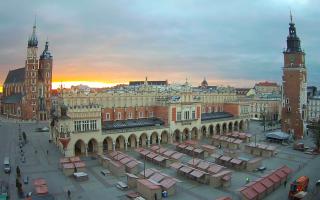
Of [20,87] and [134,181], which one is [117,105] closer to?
[134,181]

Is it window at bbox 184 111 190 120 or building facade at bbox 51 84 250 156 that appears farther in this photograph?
window at bbox 184 111 190 120

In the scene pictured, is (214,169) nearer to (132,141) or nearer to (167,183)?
(167,183)

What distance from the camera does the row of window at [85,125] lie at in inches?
2087

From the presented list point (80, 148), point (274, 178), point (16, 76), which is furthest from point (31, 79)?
point (274, 178)

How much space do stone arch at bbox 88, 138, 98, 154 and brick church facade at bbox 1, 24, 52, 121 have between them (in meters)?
48.5

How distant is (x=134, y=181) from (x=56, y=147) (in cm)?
2690

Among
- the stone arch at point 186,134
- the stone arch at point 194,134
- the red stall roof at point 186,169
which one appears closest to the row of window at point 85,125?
the red stall roof at point 186,169

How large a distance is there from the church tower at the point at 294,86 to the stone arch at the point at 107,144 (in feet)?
134

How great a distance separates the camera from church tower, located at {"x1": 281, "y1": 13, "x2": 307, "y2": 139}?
72688mm

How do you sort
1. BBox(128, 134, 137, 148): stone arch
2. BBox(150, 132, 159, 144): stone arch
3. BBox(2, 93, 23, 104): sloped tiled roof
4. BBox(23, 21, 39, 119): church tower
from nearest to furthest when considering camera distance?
1. BBox(128, 134, 137, 148): stone arch
2. BBox(150, 132, 159, 144): stone arch
3. BBox(23, 21, 39, 119): church tower
4. BBox(2, 93, 23, 104): sloped tiled roof

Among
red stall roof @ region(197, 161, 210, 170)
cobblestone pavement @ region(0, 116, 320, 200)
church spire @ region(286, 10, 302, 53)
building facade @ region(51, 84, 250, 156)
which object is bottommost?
cobblestone pavement @ region(0, 116, 320, 200)

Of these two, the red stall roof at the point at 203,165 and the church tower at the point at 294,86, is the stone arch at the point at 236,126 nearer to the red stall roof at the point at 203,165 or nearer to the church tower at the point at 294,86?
the church tower at the point at 294,86

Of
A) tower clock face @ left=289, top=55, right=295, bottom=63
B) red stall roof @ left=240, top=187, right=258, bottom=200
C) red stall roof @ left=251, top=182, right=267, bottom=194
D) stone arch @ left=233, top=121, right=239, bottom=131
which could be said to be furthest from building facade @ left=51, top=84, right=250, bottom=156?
red stall roof @ left=240, top=187, right=258, bottom=200

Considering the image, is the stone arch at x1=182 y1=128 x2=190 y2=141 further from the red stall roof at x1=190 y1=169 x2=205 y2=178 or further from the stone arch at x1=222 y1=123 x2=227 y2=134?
the red stall roof at x1=190 y1=169 x2=205 y2=178
